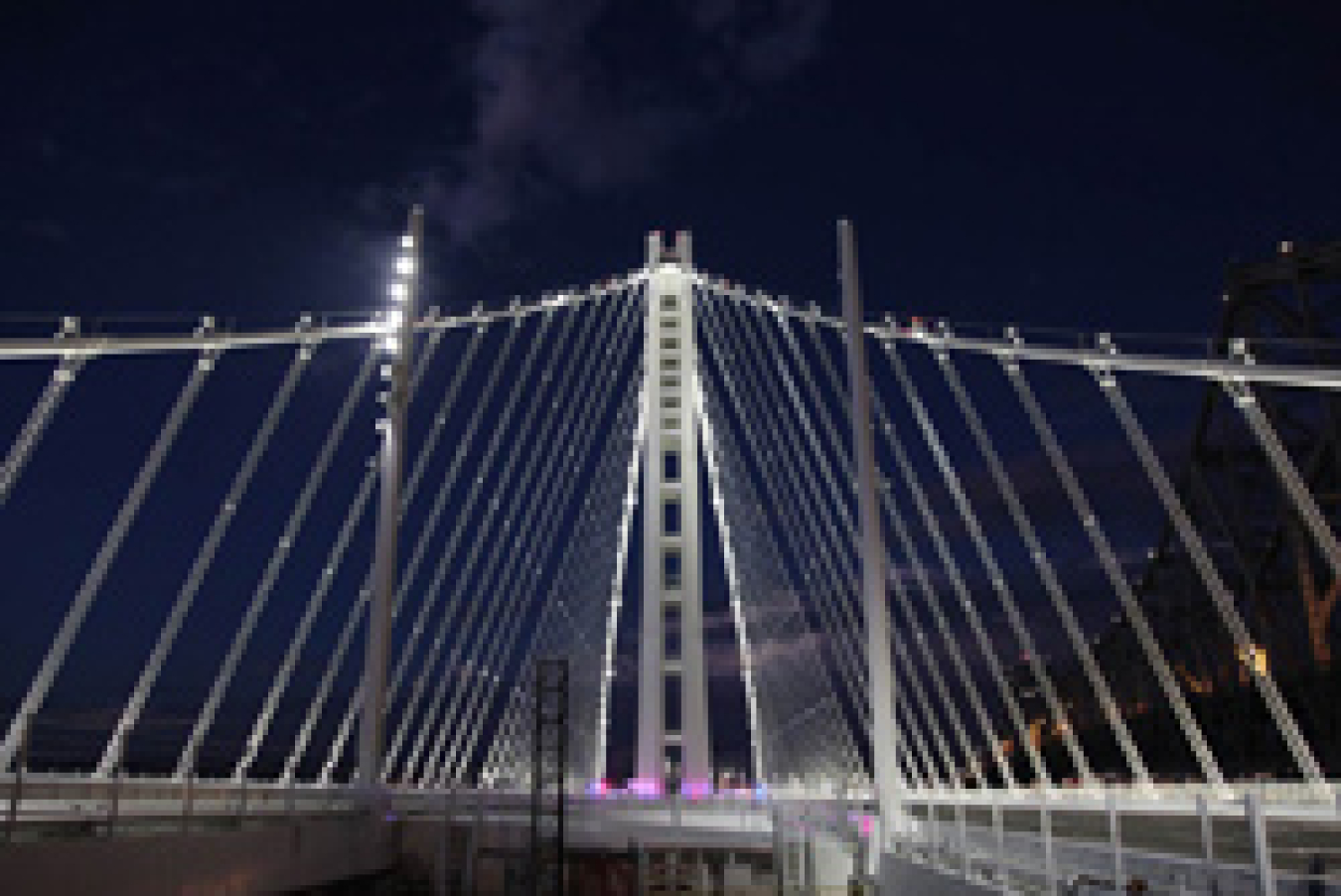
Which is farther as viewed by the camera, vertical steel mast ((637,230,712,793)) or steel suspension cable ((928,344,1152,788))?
vertical steel mast ((637,230,712,793))

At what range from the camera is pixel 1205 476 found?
4584 cm

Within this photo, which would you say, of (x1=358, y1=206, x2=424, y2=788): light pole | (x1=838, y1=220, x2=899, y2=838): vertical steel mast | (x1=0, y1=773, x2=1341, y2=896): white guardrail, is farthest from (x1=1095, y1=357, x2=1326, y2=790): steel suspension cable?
(x1=358, y1=206, x2=424, y2=788): light pole

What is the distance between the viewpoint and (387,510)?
2194 centimetres

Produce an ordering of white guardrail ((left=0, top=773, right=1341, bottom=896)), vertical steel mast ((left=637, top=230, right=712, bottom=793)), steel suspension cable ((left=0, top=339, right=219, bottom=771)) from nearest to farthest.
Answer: white guardrail ((left=0, top=773, right=1341, bottom=896)) < steel suspension cable ((left=0, top=339, right=219, bottom=771)) < vertical steel mast ((left=637, top=230, right=712, bottom=793))

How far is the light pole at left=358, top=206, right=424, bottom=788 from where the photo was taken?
20.6 m

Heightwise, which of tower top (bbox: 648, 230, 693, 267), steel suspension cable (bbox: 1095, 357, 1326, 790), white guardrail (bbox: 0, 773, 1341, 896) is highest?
tower top (bbox: 648, 230, 693, 267)

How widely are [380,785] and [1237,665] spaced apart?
35.5 meters

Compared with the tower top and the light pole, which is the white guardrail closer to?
the light pole

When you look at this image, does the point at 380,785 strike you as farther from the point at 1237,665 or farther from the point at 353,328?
the point at 1237,665

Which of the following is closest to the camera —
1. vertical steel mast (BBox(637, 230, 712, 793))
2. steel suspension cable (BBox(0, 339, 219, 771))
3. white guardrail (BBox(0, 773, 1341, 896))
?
white guardrail (BBox(0, 773, 1341, 896))

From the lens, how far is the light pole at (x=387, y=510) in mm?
20609

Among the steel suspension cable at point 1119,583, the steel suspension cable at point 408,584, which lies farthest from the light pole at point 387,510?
the steel suspension cable at point 1119,583

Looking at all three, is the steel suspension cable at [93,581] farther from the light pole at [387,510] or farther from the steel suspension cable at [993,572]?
the steel suspension cable at [993,572]

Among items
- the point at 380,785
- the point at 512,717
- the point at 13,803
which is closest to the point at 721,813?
the point at 380,785
